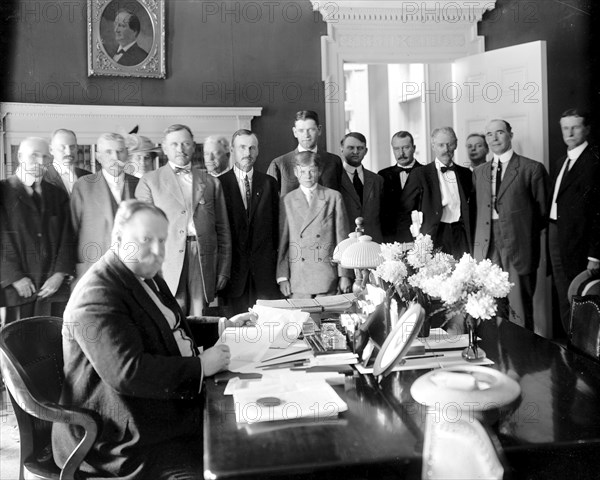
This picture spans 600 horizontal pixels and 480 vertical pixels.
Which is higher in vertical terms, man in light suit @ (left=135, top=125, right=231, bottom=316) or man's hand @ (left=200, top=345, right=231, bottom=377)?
man in light suit @ (left=135, top=125, right=231, bottom=316)

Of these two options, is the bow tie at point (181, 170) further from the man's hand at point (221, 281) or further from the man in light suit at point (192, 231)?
the man's hand at point (221, 281)

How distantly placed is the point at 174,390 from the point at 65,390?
0.36 metres

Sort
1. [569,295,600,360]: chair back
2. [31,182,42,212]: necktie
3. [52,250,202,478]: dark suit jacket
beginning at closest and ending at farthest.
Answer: [52,250,202,478]: dark suit jacket → [569,295,600,360]: chair back → [31,182,42,212]: necktie

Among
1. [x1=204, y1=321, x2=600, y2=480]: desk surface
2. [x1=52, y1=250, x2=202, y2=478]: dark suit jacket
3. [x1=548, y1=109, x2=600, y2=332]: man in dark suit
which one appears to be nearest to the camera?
[x1=204, y1=321, x2=600, y2=480]: desk surface

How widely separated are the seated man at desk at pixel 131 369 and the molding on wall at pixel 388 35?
391cm

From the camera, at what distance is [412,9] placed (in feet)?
19.0

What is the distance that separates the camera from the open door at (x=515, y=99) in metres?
5.26

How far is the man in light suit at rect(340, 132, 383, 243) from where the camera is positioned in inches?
193

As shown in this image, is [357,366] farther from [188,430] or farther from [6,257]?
[6,257]

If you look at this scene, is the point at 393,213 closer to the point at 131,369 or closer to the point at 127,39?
the point at 127,39

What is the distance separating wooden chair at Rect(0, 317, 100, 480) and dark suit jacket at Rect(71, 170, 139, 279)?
2201 mm

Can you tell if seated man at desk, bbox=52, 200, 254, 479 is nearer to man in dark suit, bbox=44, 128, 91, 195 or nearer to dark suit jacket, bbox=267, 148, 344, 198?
dark suit jacket, bbox=267, 148, 344, 198

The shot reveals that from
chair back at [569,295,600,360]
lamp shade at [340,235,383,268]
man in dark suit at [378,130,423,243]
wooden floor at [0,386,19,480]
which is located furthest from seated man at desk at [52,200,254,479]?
man in dark suit at [378,130,423,243]

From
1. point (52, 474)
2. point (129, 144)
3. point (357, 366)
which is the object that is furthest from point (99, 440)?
point (129, 144)
